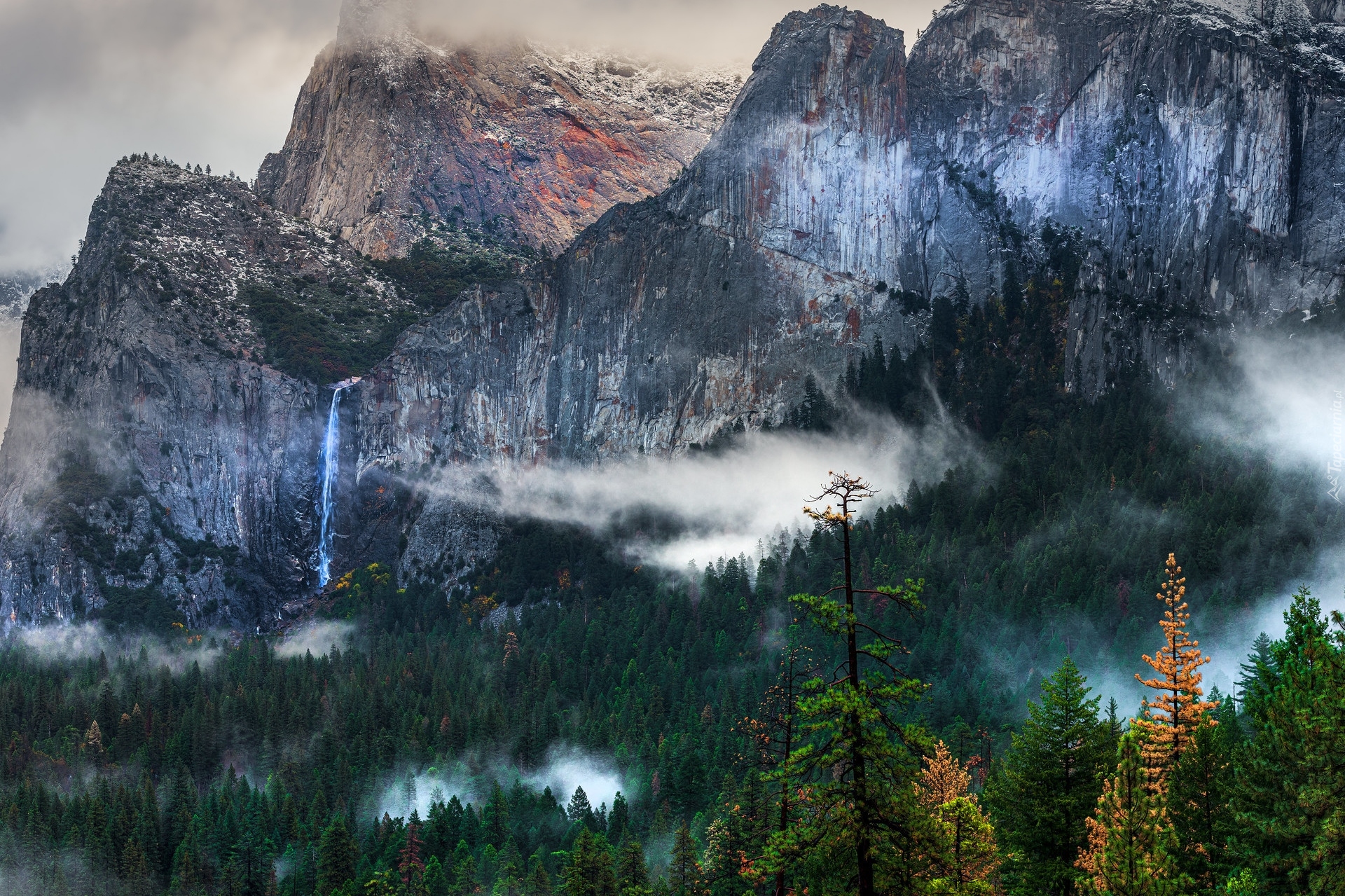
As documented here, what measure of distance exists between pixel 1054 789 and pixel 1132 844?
10.8m

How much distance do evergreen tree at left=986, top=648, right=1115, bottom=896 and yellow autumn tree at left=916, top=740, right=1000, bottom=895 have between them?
1195 millimetres

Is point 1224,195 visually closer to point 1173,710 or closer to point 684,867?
point 684,867

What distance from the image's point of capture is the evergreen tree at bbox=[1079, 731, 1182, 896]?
4191 centimetres

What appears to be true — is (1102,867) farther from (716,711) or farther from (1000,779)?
(716,711)

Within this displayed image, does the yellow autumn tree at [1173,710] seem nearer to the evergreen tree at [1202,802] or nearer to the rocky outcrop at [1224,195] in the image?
the evergreen tree at [1202,802]

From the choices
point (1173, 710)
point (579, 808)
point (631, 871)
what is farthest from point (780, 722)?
point (579, 808)

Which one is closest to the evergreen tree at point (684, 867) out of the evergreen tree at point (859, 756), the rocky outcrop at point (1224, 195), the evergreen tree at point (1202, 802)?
the evergreen tree at point (1202, 802)

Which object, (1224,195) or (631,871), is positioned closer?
(631,871)

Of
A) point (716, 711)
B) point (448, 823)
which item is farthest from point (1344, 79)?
point (448, 823)

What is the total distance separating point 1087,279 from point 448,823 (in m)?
114

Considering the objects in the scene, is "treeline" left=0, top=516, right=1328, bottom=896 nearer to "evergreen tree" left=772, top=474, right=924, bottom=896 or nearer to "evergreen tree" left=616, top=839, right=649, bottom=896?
"evergreen tree" left=772, top=474, right=924, bottom=896

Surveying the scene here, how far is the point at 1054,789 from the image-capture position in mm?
53031

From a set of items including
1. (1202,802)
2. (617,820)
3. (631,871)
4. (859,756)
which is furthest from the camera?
(617,820)

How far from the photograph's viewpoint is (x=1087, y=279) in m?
197
